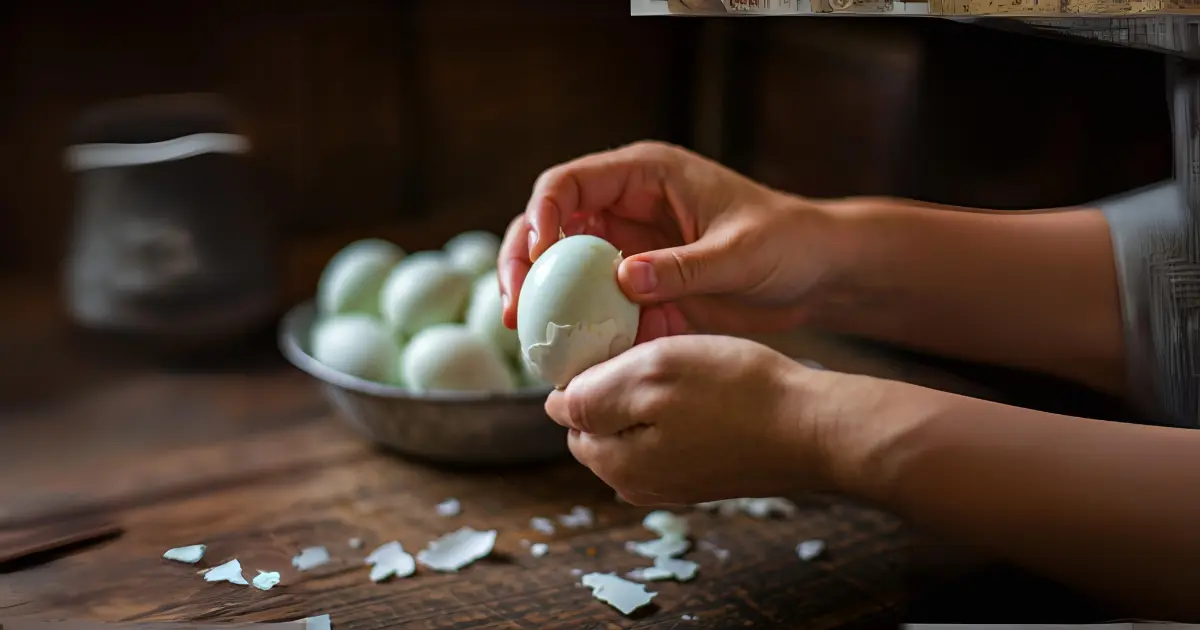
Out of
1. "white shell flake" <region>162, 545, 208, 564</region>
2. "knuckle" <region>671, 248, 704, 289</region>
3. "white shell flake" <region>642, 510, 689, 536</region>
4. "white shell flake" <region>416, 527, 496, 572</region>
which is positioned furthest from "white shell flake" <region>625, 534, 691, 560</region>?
"white shell flake" <region>162, 545, 208, 564</region>

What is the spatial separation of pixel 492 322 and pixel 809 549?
353mm

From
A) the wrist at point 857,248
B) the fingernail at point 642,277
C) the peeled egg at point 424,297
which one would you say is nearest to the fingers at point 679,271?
the fingernail at point 642,277

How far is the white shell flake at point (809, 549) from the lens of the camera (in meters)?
0.81

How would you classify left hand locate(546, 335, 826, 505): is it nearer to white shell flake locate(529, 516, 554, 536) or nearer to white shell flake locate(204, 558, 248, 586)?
white shell flake locate(529, 516, 554, 536)

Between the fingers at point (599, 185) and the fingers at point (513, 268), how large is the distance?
0.02 m

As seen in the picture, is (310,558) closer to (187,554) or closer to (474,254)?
(187,554)

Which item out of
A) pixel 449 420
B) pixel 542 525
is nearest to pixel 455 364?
pixel 449 420

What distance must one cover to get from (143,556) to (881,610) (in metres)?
0.55

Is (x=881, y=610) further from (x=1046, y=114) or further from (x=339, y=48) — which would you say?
(x=339, y=48)

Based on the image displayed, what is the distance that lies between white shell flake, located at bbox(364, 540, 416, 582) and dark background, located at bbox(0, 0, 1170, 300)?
56 cm

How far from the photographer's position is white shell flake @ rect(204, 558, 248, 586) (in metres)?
0.76

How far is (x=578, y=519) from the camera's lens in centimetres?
86

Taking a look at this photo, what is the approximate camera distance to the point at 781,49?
1.35 metres

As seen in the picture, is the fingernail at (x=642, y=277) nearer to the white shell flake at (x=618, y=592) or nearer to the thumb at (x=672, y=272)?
the thumb at (x=672, y=272)
